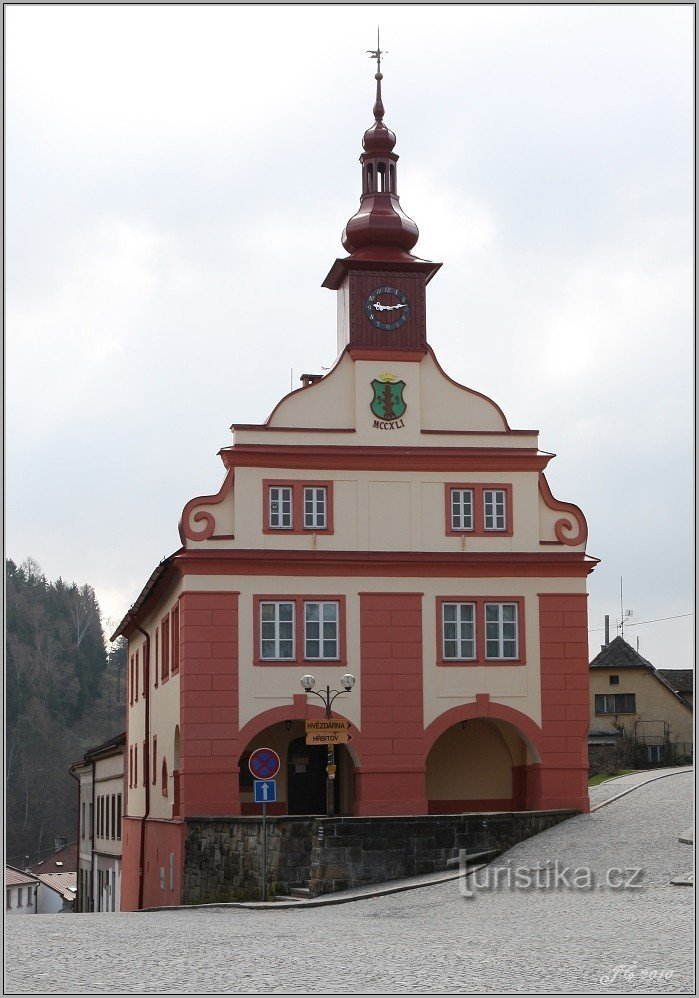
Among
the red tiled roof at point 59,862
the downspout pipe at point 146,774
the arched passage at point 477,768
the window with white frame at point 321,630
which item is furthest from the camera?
the red tiled roof at point 59,862

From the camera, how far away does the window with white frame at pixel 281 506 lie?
119 ft

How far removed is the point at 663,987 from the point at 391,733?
2176 centimetres

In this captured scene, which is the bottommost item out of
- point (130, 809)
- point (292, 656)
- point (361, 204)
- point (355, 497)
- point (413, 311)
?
point (130, 809)

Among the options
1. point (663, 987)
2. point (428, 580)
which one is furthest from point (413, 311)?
point (663, 987)

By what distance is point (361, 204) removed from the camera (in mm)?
39969

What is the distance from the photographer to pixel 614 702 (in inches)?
→ 2404

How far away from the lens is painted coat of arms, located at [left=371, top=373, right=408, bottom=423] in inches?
1454

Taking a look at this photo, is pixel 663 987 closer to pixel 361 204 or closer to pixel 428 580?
pixel 428 580

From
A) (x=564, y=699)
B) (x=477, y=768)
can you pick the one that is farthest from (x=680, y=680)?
(x=564, y=699)

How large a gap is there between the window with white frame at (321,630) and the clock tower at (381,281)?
21.3 ft

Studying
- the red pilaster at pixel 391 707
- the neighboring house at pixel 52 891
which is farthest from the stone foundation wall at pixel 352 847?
the neighboring house at pixel 52 891

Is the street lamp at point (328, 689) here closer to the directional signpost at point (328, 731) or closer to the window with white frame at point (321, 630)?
the directional signpost at point (328, 731)

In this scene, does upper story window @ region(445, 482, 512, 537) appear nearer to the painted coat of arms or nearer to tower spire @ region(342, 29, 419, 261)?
the painted coat of arms

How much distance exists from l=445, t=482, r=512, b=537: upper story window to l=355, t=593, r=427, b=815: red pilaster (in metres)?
2.19
